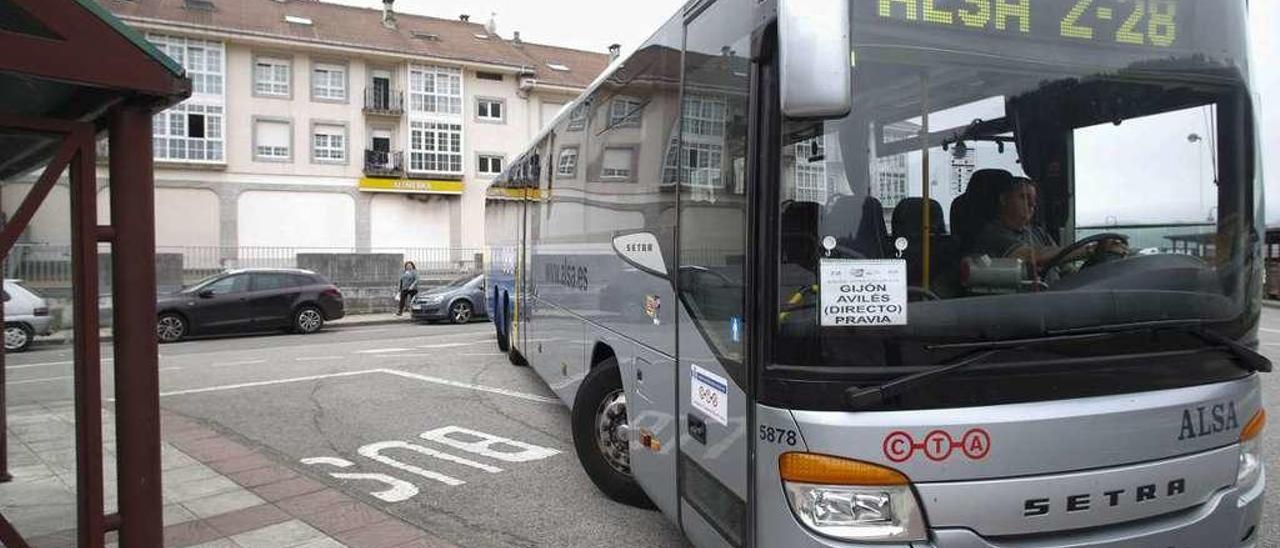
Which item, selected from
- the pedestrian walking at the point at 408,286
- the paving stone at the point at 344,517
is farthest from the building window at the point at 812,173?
the pedestrian walking at the point at 408,286

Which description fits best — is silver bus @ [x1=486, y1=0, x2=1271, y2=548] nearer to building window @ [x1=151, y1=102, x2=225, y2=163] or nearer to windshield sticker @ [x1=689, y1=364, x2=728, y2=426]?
windshield sticker @ [x1=689, y1=364, x2=728, y2=426]

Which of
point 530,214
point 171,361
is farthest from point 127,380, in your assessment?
point 171,361

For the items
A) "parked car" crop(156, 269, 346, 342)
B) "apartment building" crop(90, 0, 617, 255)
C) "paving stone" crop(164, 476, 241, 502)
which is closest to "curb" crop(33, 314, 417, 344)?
"parked car" crop(156, 269, 346, 342)

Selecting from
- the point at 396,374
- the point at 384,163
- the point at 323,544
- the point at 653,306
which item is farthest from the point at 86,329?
the point at 384,163

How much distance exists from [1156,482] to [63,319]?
439 centimetres

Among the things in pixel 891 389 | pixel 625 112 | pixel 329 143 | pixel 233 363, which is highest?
pixel 329 143

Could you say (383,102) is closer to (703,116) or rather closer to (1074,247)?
(703,116)

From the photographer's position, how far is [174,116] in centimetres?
4006

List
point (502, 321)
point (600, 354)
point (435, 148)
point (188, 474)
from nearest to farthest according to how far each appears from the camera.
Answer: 1. point (600, 354)
2. point (188, 474)
3. point (502, 321)
4. point (435, 148)

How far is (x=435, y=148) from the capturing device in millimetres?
45844

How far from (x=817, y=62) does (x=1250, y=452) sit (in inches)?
95.5

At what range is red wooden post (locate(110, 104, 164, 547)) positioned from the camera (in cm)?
326

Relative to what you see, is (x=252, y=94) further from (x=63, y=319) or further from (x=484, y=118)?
(x=63, y=319)

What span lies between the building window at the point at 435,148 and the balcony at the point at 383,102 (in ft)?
4.08
